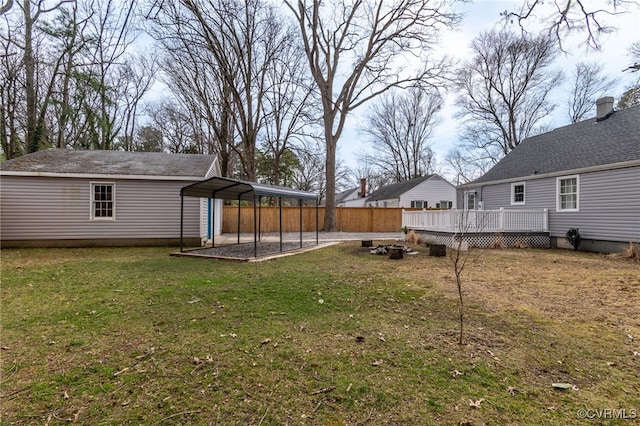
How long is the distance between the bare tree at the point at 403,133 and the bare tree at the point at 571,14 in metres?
28.4

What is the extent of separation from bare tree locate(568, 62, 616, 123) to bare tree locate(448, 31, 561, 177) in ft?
4.10

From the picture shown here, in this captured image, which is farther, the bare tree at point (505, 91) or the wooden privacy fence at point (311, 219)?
the bare tree at point (505, 91)

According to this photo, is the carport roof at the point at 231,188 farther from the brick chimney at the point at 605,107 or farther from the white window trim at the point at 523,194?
the brick chimney at the point at 605,107

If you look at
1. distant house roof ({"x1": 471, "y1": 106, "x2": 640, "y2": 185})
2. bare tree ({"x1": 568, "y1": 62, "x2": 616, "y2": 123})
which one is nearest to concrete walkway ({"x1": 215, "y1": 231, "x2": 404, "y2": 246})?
distant house roof ({"x1": 471, "y1": 106, "x2": 640, "y2": 185})

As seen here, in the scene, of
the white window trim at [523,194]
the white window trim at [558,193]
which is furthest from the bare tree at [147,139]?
the white window trim at [558,193]

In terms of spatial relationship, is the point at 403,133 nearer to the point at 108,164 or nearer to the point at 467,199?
the point at 467,199

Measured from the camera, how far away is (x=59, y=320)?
3.84m

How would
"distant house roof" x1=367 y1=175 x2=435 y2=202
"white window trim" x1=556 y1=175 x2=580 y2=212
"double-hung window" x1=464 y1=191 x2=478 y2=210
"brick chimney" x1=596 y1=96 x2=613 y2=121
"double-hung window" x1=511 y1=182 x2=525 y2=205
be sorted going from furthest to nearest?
"distant house roof" x1=367 y1=175 x2=435 y2=202, "double-hung window" x1=464 y1=191 x2=478 y2=210, "double-hung window" x1=511 y1=182 x2=525 y2=205, "brick chimney" x1=596 y1=96 x2=613 y2=121, "white window trim" x1=556 y1=175 x2=580 y2=212

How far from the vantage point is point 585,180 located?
10906 mm

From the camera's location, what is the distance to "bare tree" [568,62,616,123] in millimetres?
20672

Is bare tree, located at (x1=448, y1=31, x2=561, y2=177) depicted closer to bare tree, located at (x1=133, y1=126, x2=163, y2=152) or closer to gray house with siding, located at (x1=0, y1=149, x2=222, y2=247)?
gray house with siding, located at (x1=0, y1=149, x2=222, y2=247)

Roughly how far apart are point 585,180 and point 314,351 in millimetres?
12529

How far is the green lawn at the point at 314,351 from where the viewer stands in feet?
7.10

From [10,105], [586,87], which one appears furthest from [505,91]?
[10,105]
